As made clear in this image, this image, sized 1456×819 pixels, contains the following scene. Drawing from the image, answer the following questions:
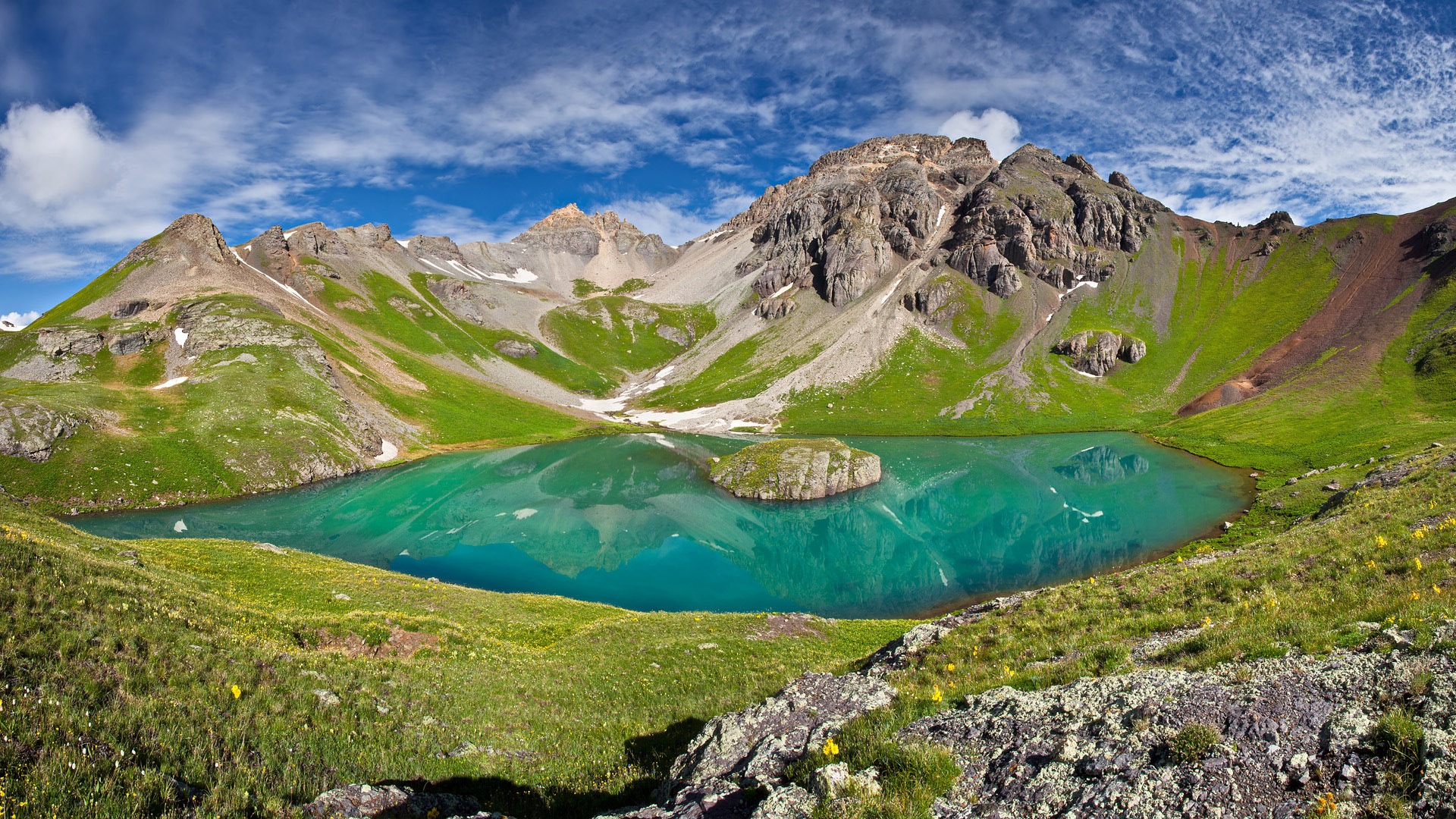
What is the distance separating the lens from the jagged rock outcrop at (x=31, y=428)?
209 feet

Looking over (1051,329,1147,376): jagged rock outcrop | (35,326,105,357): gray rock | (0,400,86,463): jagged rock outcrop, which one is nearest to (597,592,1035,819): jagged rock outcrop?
(0,400,86,463): jagged rock outcrop

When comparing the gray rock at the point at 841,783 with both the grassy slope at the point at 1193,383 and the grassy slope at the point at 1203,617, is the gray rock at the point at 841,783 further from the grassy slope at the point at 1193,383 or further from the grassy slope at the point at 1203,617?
the grassy slope at the point at 1193,383

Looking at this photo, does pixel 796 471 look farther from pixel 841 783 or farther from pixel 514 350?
pixel 514 350

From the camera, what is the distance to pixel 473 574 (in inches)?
1823

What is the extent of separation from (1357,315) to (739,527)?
16553 centimetres

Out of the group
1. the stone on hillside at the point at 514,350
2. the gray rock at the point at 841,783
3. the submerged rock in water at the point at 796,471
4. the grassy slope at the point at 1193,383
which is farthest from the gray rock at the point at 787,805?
the stone on hillside at the point at 514,350

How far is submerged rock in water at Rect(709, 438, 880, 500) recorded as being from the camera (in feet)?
232

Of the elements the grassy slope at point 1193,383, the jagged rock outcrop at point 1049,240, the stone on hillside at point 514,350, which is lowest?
the grassy slope at point 1193,383

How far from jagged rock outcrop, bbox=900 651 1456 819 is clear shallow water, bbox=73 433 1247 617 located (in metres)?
30.9

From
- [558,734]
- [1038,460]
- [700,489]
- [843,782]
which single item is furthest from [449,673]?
[1038,460]

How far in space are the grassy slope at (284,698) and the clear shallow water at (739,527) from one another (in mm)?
19394

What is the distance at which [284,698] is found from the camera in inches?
448

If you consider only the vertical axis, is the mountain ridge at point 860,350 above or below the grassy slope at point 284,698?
above

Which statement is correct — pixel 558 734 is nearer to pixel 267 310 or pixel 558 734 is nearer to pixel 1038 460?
pixel 1038 460
